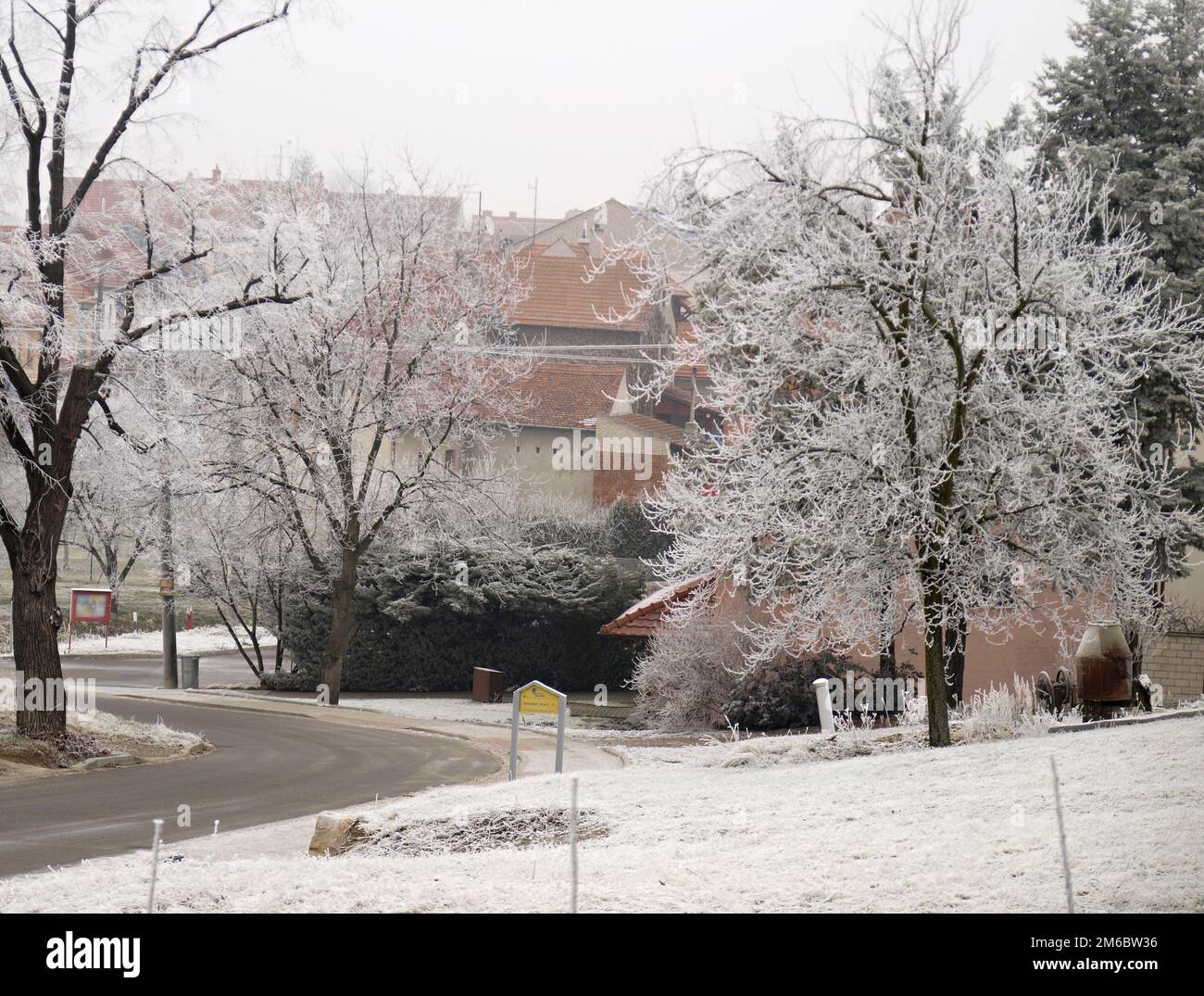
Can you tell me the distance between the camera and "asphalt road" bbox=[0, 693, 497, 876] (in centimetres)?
1349

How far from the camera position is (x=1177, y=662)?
2914 cm

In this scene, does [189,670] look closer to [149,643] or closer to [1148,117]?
[149,643]

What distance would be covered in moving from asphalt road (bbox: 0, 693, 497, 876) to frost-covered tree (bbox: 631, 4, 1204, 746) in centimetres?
599

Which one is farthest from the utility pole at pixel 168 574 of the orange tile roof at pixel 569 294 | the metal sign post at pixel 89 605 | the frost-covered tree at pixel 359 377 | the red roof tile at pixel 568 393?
the orange tile roof at pixel 569 294

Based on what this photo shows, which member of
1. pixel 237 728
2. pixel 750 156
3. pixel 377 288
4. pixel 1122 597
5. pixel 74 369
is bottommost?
pixel 237 728

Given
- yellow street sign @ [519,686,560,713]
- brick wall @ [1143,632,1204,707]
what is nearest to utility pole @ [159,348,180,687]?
yellow street sign @ [519,686,560,713]

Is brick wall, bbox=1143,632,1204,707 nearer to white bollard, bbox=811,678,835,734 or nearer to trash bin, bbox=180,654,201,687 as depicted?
white bollard, bbox=811,678,835,734

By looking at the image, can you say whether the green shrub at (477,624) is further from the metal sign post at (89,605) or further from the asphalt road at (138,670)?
the metal sign post at (89,605)

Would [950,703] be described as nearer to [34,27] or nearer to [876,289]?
[876,289]
